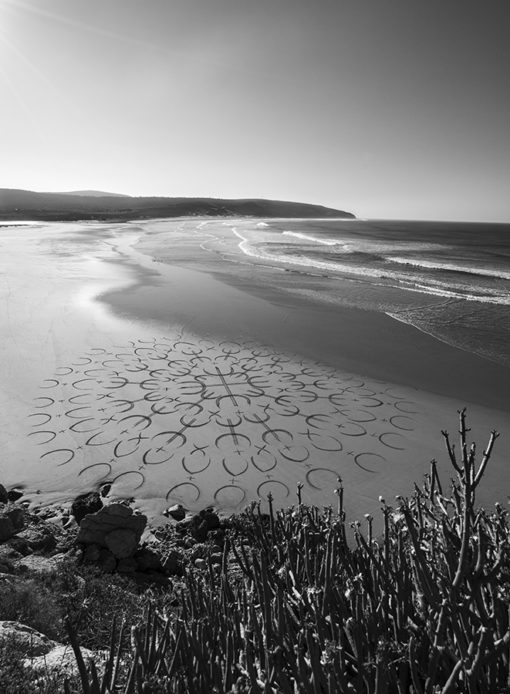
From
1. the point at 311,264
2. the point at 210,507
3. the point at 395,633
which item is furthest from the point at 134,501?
the point at 311,264

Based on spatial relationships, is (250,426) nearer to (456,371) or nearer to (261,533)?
(261,533)

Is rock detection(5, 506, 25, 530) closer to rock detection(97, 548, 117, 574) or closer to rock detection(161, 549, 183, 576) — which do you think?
rock detection(97, 548, 117, 574)

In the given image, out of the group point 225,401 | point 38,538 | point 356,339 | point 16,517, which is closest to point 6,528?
point 16,517

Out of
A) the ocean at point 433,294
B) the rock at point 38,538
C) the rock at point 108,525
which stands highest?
the ocean at point 433,294

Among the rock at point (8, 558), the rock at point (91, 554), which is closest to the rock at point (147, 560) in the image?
the rock at point (91, 554)

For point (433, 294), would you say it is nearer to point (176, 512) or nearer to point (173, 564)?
point (176, 512)

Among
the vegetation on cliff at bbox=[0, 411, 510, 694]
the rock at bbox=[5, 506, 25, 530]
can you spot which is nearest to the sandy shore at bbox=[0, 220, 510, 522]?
the rock at bbox=[5, 506, 25, 530]

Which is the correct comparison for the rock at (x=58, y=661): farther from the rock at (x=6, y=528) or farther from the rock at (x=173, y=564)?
the rock at (x=6, y=528)
